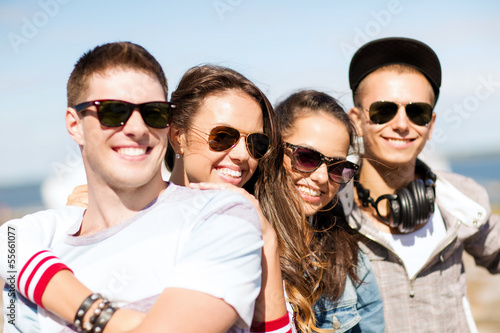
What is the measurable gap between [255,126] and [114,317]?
1.56 meters

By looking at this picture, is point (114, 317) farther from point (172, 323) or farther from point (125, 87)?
point (125, 87)

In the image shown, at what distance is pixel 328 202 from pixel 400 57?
5.28 ft

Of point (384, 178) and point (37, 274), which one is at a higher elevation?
point (37, 274)

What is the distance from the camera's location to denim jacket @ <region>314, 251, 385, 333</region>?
3357mm

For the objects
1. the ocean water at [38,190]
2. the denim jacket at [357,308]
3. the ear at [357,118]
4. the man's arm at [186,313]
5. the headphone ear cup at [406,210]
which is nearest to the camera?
the man's arm at [186,313]

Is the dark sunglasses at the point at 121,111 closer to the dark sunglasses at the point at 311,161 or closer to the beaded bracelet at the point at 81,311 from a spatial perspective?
the beaded bracelet at the point at 81,311

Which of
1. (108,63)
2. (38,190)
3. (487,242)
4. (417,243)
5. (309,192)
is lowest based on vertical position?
(38,190)

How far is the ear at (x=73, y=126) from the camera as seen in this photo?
2.27 metres

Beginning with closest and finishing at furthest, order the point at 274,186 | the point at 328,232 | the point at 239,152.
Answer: the point at 239,152 → the point at 274,186 → the point at 328,232

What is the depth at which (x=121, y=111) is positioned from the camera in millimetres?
2111

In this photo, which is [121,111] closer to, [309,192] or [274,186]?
[274,186]

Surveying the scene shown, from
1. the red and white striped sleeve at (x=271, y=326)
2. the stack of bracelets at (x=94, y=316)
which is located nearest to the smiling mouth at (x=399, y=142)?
the red and white striped sleeve at (x=271, y=326)

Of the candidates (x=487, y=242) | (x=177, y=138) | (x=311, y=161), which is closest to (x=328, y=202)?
(x=311, y=161)

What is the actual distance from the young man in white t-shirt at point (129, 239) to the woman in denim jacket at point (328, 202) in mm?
1354
